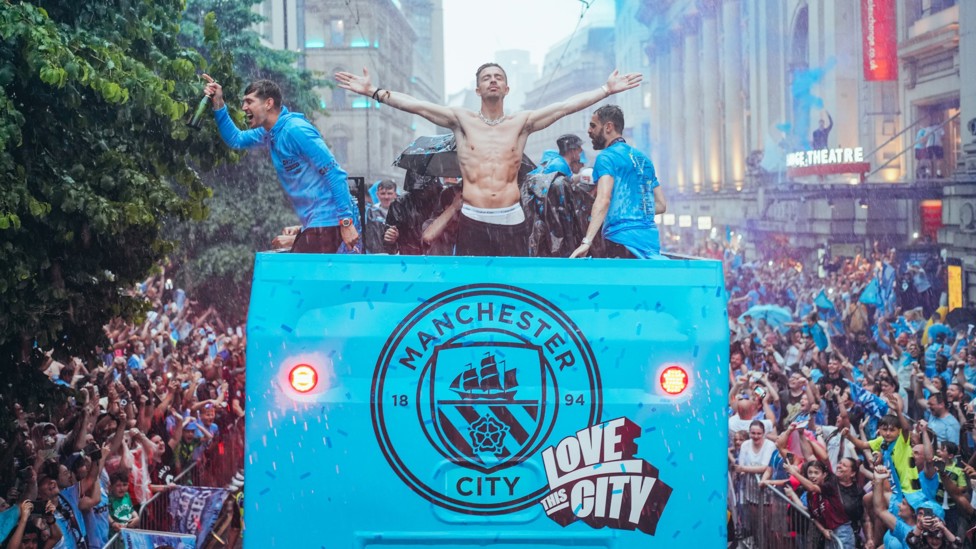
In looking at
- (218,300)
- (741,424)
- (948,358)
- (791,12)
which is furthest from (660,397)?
(791,12)

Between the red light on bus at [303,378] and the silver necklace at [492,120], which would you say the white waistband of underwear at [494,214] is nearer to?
the silver necklace at [492,120]

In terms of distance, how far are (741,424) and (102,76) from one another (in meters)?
7.68

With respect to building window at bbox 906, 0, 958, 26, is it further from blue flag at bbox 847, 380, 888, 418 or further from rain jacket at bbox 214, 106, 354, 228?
rain jacket at bbox 214, 106, 354, 228

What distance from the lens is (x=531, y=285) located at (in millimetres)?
5324

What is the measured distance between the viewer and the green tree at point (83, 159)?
7.40 m

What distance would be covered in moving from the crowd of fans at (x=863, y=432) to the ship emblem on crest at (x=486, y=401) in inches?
194

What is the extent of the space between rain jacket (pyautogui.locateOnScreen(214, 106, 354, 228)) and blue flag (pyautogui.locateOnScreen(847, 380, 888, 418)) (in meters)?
7.69

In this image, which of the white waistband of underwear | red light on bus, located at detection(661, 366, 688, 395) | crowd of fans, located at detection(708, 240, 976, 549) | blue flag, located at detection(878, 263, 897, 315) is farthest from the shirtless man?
blue flag, located at detection(878, 263, 897, 315)

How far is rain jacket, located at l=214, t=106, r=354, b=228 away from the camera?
6.62 metres

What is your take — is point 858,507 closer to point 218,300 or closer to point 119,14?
point 119,14

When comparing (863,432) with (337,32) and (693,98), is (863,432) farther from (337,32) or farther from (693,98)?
(337,32)

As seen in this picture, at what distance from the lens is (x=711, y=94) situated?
75312 mm

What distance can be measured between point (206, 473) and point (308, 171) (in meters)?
6.97

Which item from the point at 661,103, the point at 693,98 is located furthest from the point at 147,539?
the point at 661,103
